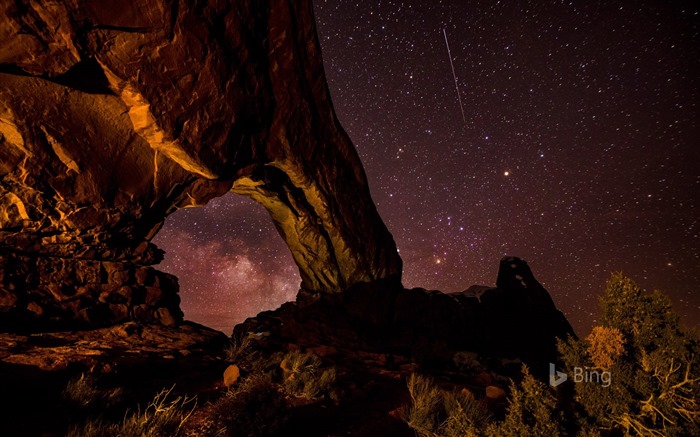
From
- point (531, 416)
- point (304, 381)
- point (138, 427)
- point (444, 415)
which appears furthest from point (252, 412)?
point (531, 416)

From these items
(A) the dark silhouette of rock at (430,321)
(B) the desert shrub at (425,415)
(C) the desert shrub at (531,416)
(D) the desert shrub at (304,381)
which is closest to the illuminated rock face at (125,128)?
(D) the desert shrub at (304,381)

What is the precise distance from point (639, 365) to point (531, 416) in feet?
5.59

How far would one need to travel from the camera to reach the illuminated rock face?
4.91 metres

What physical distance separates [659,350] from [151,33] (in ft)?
31.3

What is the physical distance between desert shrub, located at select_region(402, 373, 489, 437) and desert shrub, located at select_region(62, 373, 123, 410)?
169 inches

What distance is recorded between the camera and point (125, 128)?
257 inches

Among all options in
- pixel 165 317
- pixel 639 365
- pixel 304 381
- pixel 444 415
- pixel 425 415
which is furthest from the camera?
pixel 165 317

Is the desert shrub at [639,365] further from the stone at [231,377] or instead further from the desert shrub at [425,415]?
the stone at [231,377]

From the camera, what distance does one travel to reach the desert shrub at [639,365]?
3.25 meters

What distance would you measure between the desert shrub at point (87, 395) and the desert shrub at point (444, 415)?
4.28 meters

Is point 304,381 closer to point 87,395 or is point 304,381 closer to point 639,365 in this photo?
point 87,395

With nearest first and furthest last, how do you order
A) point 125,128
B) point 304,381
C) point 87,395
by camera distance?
1. point 87,395
2. point 304,381
3. point 125,128

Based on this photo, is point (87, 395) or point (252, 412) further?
point (252, 412)

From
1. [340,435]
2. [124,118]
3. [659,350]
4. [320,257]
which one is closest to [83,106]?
[124,118]
